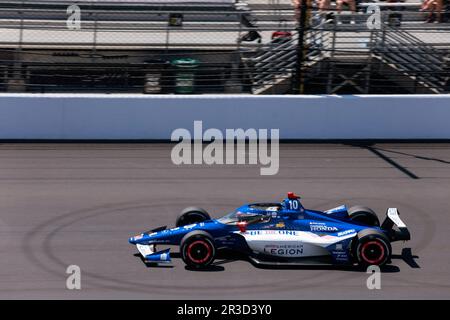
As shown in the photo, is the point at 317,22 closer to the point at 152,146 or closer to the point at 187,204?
the point at 152,146

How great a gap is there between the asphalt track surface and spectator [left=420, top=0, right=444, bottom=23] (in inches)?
147

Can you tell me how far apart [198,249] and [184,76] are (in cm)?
710

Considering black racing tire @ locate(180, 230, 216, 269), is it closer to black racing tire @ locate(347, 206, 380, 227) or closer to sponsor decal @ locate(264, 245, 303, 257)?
sponsor decal @ locate(264, 245, 303, 257)

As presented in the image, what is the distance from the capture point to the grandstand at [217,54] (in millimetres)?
15633

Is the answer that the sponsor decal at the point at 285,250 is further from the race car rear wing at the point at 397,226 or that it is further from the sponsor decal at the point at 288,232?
the race car rear wing at the point at 397,226

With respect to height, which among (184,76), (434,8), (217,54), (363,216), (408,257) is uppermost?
(434,8)

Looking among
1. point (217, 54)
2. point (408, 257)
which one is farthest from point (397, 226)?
point (217, 54)

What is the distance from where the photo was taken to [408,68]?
53.7 feet

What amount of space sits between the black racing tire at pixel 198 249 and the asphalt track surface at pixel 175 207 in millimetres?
126

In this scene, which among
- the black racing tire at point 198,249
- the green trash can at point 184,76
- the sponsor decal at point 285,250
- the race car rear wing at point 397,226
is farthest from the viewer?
the green trash can at point 184,76

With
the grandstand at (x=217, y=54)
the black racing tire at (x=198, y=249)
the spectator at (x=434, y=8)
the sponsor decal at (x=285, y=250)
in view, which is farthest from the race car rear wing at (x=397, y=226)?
the spectator at (x=434, y=8)

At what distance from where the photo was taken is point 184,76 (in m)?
15.7

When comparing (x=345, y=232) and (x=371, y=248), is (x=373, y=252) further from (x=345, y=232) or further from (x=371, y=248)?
(x=345, y=232)
